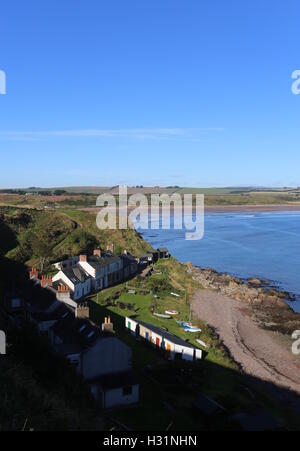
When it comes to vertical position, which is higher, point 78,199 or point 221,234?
point 78,199

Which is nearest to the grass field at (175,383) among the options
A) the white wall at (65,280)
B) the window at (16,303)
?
the white wall at (65,280)

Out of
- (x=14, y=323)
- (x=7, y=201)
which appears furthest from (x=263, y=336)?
(x=7, y=201)

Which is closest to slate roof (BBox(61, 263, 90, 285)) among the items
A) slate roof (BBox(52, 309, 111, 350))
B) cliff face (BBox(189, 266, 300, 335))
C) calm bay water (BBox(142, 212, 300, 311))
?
slate roof (BBox(52, 309, 111, 350))

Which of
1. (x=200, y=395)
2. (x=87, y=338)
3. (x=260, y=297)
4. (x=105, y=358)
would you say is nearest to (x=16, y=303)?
(x=87, y=338)

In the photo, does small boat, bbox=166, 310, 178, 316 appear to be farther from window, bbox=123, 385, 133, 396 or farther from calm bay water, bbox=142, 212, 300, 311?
calm bay water, bbox=142, 212, 300, 311

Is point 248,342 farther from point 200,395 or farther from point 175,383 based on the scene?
point 200,395

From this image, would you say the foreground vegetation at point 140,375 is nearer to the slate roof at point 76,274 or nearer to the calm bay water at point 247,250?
the slate roof at point 76,274
